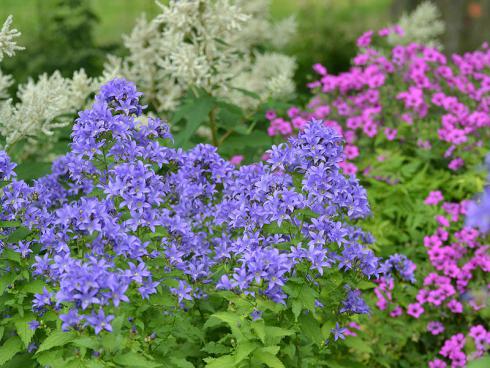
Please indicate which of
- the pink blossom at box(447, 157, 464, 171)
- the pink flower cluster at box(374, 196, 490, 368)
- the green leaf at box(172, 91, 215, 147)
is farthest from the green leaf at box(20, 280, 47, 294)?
the pink blossom at box(447, 157, 464, 171)

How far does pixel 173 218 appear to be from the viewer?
3.88 meters

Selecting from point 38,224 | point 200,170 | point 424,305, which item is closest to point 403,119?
point 424,305

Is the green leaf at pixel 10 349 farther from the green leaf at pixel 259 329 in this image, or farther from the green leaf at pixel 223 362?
the green leaf at pixel 259 329

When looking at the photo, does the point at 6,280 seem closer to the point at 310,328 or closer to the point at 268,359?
the point at 268,359

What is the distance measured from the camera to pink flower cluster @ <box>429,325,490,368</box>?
495 centimetres

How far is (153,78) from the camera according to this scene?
6840 mm

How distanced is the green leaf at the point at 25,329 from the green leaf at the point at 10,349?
0.25ft

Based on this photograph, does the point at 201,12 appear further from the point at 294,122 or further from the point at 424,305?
the point at 424,305

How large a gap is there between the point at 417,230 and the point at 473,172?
63cm

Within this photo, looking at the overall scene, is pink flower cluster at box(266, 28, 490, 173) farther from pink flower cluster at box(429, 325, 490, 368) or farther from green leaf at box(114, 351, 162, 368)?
green leaf at box(114, 351, 162, 368)

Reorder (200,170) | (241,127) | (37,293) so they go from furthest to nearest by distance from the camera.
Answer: (241,127) < (200,170) < (37,293)

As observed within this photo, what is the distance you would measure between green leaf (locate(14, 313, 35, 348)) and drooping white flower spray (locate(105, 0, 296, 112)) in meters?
2.60

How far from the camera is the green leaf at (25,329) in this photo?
3.66 meters

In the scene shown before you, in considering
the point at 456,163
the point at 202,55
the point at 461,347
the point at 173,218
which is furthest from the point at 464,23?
the point at 173,218
